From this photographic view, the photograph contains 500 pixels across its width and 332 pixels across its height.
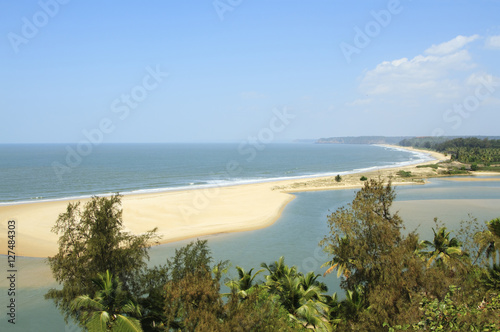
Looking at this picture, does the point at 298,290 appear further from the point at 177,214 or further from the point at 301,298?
the point at 177,214

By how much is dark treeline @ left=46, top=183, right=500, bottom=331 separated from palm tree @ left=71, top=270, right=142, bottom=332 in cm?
4

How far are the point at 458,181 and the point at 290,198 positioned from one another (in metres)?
56.8

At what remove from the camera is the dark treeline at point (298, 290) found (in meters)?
12.6

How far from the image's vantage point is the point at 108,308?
Answer: 15.1 meters

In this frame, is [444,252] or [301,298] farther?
[444,252]

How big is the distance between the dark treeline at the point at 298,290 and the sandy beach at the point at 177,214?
23224 mm

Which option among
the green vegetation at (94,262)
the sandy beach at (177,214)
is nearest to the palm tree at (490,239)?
the green vegetation at (94,262)

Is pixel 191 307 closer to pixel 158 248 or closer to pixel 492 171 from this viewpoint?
pixel 158 248

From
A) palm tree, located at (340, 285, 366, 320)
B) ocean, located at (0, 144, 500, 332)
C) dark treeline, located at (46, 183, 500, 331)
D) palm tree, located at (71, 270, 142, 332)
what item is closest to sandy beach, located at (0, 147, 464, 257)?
ocean, located at (0, 144, 500, 332)

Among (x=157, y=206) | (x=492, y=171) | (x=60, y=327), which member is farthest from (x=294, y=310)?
(x=492, y=171)

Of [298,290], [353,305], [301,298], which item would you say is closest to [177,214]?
[298,290]

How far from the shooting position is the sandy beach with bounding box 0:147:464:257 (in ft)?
140

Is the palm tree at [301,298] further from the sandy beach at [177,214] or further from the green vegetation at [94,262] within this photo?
the sandy beach at [177,214]

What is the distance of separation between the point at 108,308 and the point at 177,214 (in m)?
38.4
